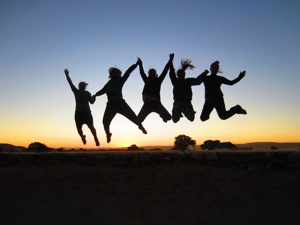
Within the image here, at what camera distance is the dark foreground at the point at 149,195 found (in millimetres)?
8523

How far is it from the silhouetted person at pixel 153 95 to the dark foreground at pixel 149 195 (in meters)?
2.43

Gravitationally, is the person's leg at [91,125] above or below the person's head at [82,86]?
below

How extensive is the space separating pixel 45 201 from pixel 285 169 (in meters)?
8.29

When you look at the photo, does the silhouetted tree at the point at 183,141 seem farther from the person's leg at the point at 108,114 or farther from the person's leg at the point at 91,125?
the person's leg at the point at 108,114

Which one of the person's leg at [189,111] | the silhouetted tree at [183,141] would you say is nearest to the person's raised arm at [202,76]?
the person's leg at [189,111]

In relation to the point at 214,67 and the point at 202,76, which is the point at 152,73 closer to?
the point at 202,76

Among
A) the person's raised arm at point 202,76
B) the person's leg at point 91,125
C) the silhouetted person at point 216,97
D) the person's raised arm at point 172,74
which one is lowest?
the person's leg at point 91,125

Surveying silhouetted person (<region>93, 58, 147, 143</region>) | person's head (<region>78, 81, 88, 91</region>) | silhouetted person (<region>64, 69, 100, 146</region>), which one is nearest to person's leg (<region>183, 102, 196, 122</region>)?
silhouetted person (<region>93, 58, 147, 143</region>)

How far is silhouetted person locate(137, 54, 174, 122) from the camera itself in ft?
31.0

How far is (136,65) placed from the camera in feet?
31.6

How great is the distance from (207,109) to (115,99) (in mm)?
2850

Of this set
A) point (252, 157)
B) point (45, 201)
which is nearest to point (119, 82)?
point (45, 201)

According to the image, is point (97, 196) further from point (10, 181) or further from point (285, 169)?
point (285, 169)

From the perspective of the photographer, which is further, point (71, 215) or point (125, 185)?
point (125, 185)
